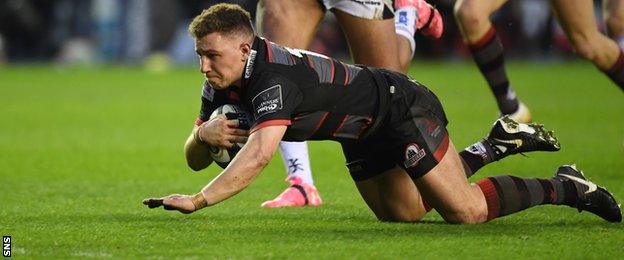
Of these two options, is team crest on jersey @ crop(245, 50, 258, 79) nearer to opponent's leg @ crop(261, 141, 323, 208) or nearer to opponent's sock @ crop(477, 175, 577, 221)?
opponent's sock @ crop(477, 175, 577, 221)

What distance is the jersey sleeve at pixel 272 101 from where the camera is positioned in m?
5.62

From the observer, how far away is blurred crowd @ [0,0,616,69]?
21.9m

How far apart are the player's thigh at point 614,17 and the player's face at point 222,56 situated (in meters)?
4.75

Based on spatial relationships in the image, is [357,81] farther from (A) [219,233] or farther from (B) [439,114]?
(A) [219,233]

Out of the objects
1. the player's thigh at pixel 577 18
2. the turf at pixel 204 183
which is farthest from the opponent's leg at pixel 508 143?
the player's thigh at pixel 577 18

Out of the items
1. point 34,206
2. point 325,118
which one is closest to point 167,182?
point 34,206

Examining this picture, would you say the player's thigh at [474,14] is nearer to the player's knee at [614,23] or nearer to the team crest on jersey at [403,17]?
the player's knee at [614,23]

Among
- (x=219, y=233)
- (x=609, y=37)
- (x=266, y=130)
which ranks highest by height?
(x=609, y=37)

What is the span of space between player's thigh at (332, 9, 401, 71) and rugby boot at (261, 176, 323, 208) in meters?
0.78

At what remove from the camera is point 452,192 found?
20.0 feet

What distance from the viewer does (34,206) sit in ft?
23.4

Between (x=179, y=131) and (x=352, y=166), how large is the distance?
611 cm

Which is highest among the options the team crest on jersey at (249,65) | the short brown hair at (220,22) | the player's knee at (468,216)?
A: the short brown hair at (220,22)

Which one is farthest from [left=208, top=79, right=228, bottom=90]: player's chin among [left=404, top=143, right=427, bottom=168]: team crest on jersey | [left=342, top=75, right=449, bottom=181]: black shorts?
[left=404, top=143, right=427, bottom=168]: team crest on jersey
